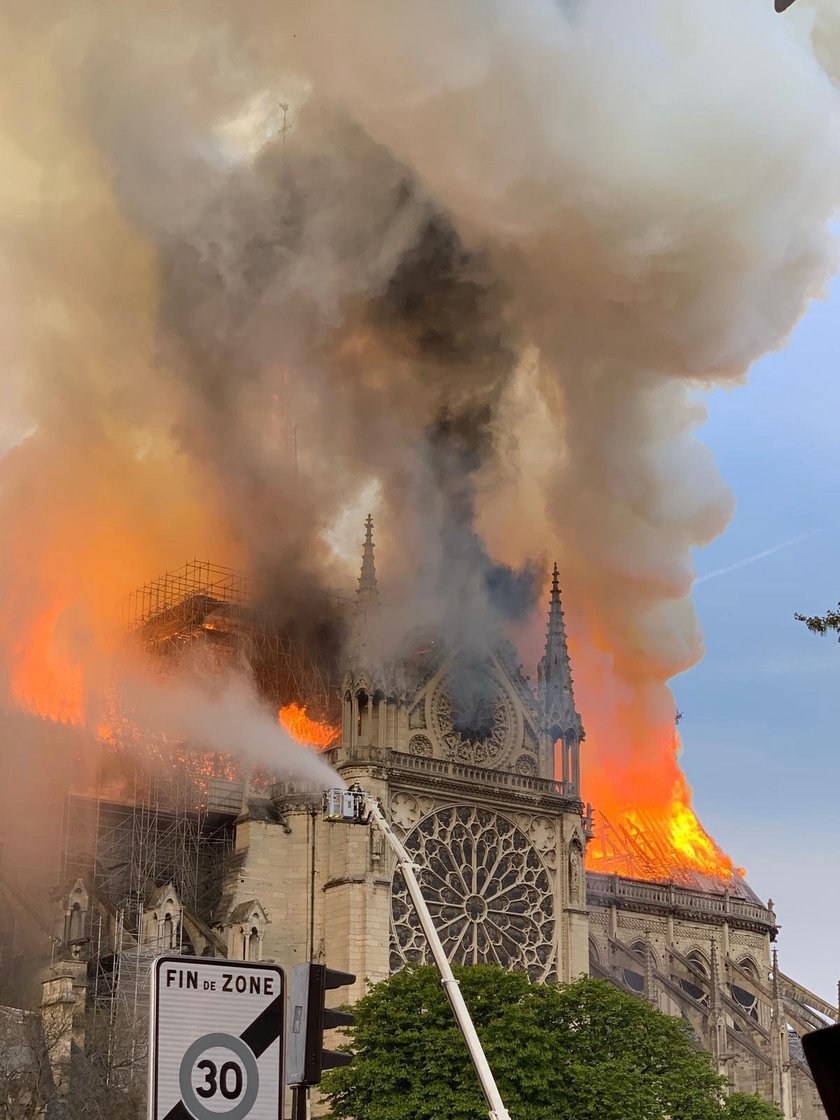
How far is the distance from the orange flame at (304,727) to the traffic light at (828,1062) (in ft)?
188

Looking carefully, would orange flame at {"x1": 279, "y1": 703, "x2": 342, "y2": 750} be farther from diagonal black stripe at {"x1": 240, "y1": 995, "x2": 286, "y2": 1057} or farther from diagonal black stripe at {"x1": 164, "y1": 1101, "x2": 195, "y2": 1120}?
diagonal black stripe at {"x1": 164, "y1": 1101, "x2": 195, "y2": 1120}

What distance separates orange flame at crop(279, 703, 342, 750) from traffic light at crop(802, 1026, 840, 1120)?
57.5m

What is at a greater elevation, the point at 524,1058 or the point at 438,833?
the point at 438,833

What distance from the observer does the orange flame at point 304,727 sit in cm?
6397

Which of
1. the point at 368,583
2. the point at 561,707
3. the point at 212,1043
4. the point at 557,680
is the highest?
the point at 368,583

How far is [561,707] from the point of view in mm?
65938

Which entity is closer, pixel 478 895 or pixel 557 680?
pixel 478 895

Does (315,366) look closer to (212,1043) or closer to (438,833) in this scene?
(438,833)

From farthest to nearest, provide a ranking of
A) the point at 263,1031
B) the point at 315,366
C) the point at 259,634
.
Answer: the point at 315,366
the point at 259,634
the point at 263,1031


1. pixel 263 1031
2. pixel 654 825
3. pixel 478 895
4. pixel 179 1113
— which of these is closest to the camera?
pixel 179 1113

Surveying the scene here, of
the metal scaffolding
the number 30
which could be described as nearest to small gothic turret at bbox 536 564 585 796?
the metal scaffolding

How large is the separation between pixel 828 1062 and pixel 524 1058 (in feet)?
140

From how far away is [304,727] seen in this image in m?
64.8

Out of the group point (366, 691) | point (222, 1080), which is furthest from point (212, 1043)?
point (366, 691)
